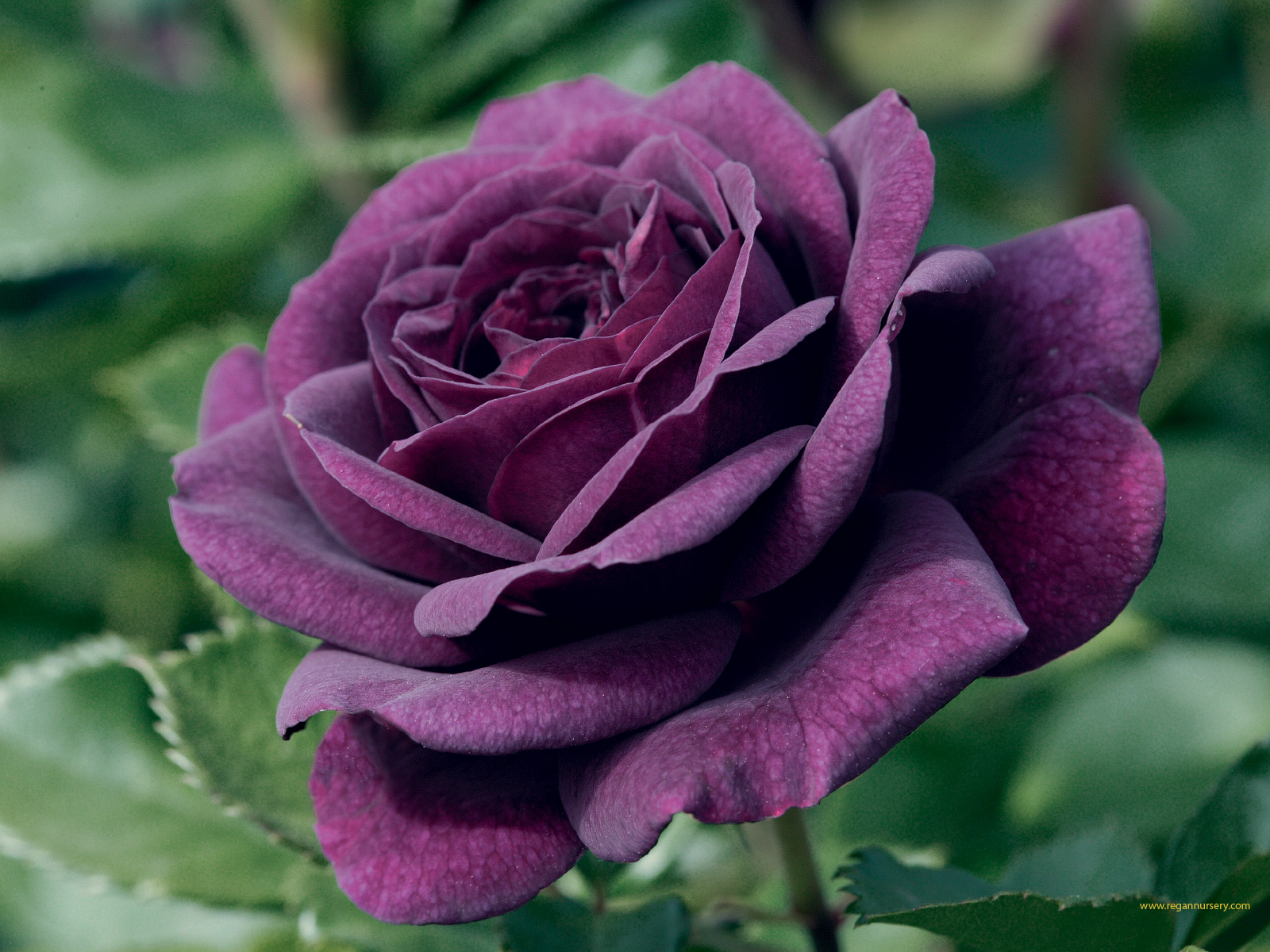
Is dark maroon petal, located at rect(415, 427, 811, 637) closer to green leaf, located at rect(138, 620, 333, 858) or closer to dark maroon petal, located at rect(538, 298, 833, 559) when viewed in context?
dark maroon petal, located at rect(538, 298, 833, 559)

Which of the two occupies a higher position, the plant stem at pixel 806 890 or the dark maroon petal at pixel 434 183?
the dark maroon petal at pixel 434 183

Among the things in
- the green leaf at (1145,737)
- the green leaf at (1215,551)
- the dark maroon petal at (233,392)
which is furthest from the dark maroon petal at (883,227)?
the green leaf at (1215,551)

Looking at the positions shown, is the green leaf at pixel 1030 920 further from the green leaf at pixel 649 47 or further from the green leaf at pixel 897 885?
the green leaf at pixel 649 47

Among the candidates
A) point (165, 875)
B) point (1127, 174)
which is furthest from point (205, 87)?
point (1127, 174)

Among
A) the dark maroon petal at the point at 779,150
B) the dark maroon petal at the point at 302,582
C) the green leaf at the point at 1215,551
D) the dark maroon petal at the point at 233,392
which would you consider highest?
the dark maroon petal at the point at 779,150

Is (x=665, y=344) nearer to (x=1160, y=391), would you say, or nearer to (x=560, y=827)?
(x=560, y=827)

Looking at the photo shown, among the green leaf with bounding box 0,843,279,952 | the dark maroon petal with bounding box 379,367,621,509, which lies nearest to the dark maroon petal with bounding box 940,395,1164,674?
the dark maroon petal with bounding box 379,367,621,509
